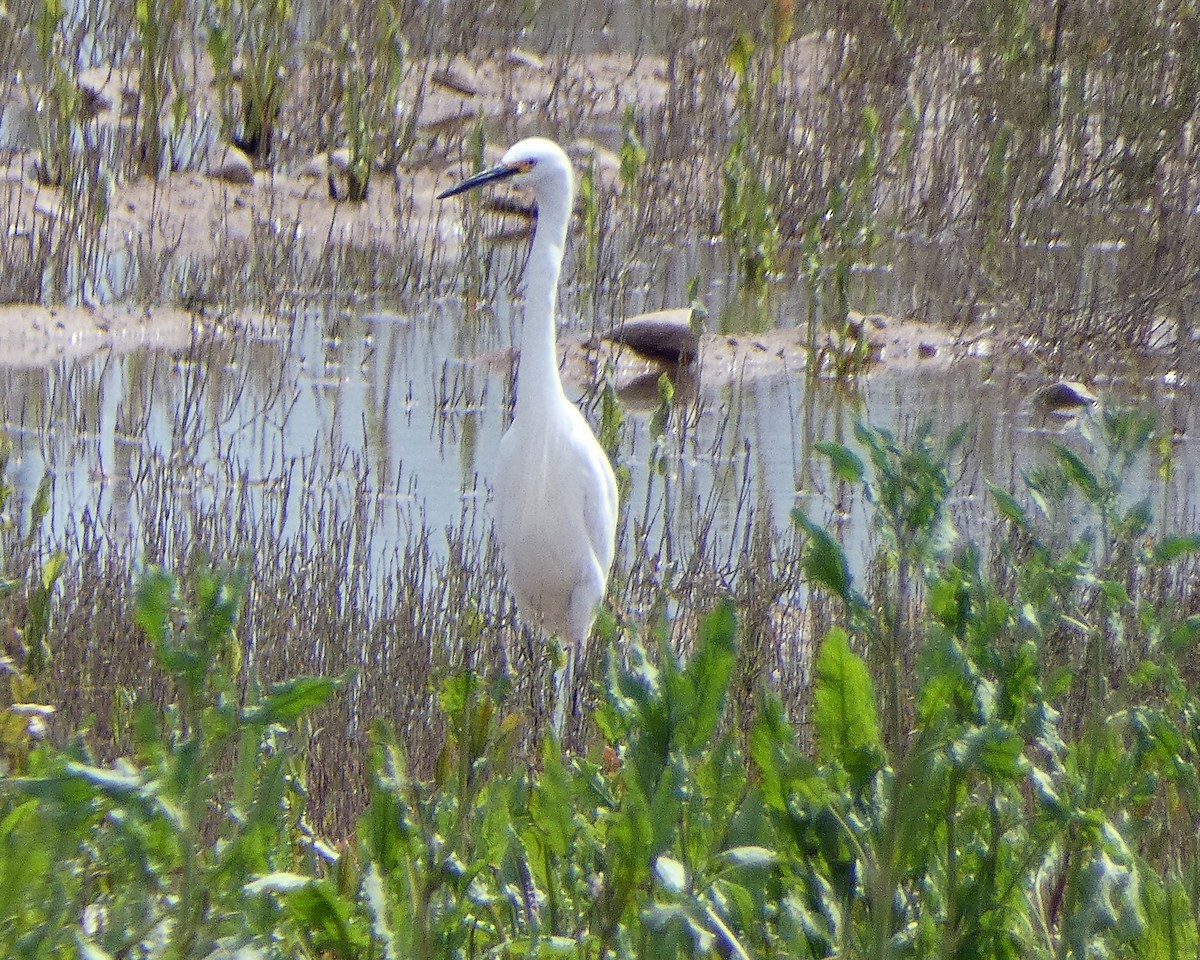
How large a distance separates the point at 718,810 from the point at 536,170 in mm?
3322

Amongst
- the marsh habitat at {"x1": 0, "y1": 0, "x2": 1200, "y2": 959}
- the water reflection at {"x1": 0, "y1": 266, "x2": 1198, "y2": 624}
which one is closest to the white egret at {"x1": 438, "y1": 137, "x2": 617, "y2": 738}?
the marsh habitat at {"x1": 0, "y1": 0, "x2": 1200, "y2": 959}

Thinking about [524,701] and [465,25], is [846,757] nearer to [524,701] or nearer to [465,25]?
[524,701]

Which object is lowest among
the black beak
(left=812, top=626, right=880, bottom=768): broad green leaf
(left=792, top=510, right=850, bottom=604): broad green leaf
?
(left=812, top=626, right=880, bottom=768): broad green leaf

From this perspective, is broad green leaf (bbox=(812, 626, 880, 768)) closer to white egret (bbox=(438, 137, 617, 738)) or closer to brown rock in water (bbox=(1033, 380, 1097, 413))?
white egret (bbox=(438, 137, 617, 738))

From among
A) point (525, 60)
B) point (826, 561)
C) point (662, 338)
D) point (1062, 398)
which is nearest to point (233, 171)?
point (662, 338)

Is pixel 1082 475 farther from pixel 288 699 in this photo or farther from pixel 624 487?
pixel 624 487

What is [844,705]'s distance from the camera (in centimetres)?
122

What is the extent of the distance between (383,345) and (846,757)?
22.0 ft

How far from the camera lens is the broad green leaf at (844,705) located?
47.1 inches

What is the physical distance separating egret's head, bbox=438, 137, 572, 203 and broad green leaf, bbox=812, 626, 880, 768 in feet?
11.1

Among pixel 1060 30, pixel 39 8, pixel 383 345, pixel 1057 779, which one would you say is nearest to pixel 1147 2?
pixel 1060 30

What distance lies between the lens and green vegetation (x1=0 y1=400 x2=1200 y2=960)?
1.13 meters

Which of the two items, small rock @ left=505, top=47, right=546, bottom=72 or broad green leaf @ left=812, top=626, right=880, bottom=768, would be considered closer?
broad green leaf @ left=812, top=626, right=880, bottom=768

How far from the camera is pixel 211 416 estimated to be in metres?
6.52
